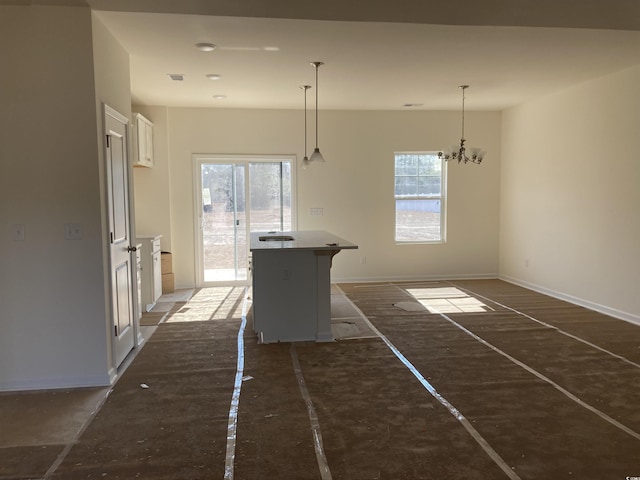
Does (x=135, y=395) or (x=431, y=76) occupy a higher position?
(x=431, y=76)

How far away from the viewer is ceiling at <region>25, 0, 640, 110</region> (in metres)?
3.41

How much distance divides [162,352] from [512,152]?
596 centimetres

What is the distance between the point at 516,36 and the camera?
386 cm

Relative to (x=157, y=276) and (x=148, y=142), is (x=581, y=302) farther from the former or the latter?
(x=148, y=142)

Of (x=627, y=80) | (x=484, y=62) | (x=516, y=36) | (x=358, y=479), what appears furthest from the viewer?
(x=627, y=80)

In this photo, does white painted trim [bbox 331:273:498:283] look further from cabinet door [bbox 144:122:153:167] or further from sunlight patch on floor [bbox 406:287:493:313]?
cabinet door [bbox 144:122:153:167]

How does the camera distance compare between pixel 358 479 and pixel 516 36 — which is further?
pixel 516 36

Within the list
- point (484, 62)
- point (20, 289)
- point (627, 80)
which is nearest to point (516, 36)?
point (484, 62)

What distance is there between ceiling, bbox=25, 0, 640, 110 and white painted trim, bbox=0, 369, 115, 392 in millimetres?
2616

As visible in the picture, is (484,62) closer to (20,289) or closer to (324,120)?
(324,120)

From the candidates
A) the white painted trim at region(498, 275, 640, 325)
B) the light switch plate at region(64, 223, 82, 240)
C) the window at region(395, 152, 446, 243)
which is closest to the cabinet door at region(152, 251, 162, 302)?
the light switch plate at region(64, 223, 82, 240)

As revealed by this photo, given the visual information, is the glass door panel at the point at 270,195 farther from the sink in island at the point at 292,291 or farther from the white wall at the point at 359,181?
the sink in island at the point at 292,291

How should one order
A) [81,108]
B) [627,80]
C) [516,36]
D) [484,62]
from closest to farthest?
1. [81,108]
2. [516,36]
3. [484,62]
4. [627,80]

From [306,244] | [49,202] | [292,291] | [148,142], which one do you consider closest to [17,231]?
[49,202]
